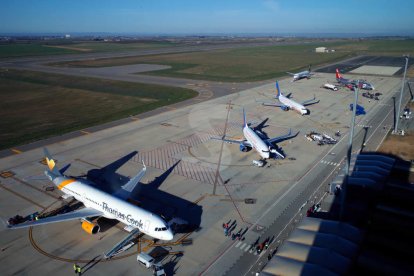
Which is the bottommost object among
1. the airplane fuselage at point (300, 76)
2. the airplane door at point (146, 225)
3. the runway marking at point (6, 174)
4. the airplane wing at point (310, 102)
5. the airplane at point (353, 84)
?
the runway marking at point (6, 174)

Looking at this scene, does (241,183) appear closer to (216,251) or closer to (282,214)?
(282,214)

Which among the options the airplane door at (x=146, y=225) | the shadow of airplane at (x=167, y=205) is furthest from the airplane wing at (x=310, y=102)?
the airplane door at (x=146, y=225)

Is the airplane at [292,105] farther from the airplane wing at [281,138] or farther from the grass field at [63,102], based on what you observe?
the grass field at [63,102]

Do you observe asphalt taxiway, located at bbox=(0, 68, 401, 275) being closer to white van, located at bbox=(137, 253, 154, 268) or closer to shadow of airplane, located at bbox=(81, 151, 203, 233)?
shadow of airplane, located at bbox=(81, 151, 203, 233)

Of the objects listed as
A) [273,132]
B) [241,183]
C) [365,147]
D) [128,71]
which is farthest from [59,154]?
[128,71]

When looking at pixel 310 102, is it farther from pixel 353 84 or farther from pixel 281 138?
pixel 281 138
